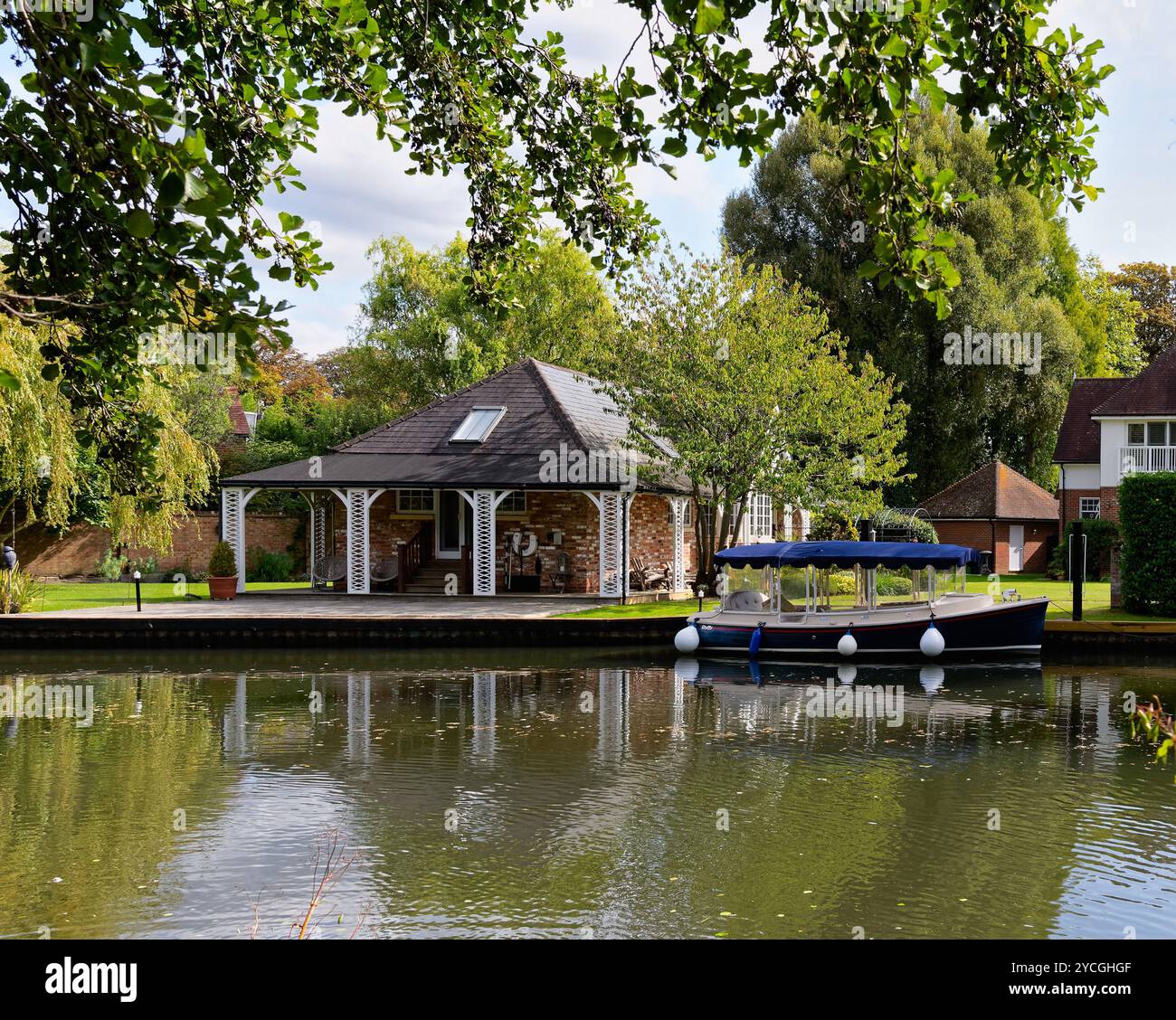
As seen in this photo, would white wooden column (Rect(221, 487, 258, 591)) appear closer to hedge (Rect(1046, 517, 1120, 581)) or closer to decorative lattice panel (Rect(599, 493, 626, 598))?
decorative lattice panel (Rect(599, 493, 626, 598))

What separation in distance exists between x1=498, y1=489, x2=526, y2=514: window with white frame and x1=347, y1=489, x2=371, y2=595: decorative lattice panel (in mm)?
3695

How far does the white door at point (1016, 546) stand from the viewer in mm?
43625

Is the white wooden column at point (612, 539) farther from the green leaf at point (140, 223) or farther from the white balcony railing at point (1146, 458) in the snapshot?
the green leaf at point (140, 223)

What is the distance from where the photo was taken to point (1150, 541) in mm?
24062

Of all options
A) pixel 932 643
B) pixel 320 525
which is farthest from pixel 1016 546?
pixel 320 525

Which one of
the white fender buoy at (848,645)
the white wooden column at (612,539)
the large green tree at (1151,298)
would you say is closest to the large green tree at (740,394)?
the white wooden column at (612,539)

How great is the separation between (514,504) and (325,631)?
26.8ft

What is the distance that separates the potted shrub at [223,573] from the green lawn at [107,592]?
49 cm

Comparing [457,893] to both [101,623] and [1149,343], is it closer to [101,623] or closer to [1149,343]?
[101,623]

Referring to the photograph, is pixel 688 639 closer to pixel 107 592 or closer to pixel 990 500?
pixel 107 592

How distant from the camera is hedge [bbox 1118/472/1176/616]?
2372 cm

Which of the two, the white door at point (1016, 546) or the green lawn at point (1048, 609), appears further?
the white door at point (1016, 546)

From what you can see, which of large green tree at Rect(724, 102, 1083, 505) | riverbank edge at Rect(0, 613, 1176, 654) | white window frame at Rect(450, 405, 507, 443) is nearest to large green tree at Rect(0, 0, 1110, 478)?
riverbank edge at Rect(0, 613, 1176, 654)
